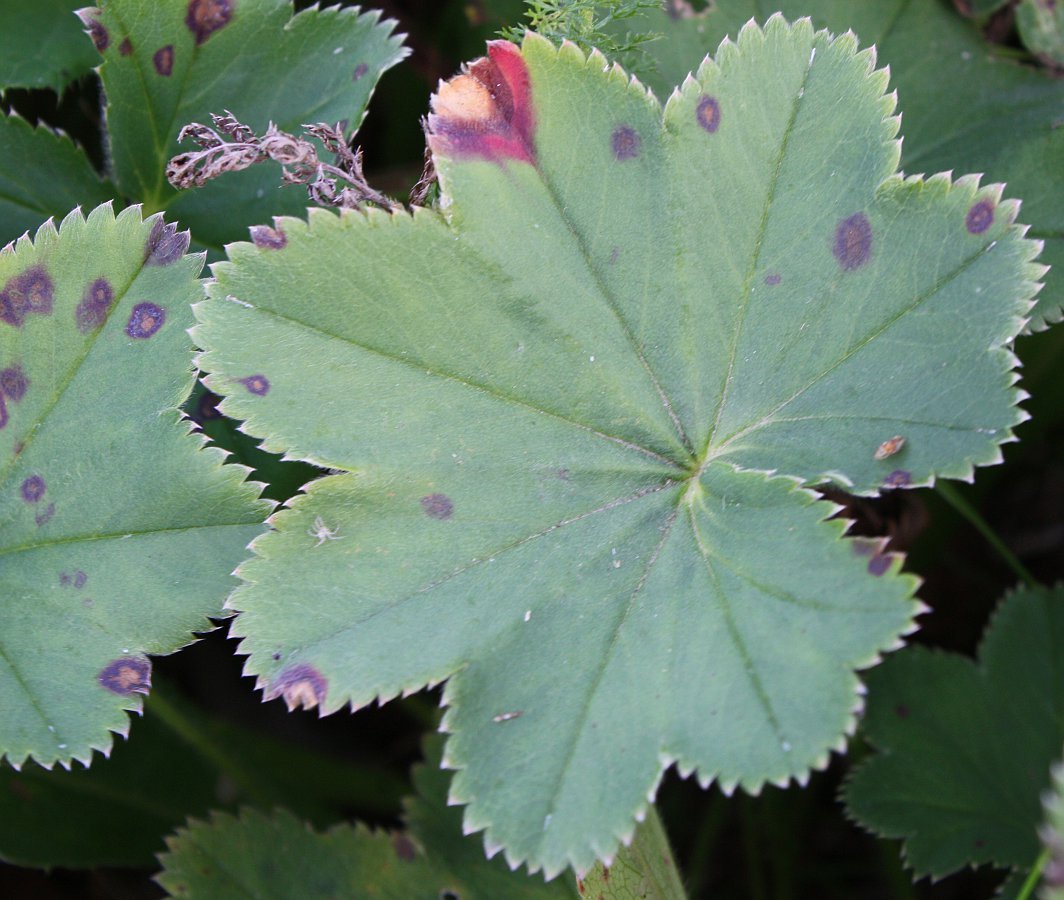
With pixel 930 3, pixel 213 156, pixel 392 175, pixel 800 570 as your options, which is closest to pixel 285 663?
pixel 800 570

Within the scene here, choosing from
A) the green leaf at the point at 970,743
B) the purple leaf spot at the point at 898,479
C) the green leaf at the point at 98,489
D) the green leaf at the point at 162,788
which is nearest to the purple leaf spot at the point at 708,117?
the purple leaf spot at the point at 898,479

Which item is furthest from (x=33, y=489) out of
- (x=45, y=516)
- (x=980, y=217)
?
(x=980, y=217)

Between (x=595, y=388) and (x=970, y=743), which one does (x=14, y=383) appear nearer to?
(x=595, y=388)

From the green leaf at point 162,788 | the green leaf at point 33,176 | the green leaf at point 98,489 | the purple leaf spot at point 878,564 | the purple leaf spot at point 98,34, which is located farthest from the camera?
the green leaf at point 162,788

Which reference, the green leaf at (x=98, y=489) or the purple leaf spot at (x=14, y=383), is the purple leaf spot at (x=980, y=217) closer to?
the green leaf at (x=98, y=489)

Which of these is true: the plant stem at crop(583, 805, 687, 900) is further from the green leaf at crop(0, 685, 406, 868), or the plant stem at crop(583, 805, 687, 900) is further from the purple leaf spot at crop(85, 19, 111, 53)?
the purple leaf spot at crop(85, 19, 111, 53)

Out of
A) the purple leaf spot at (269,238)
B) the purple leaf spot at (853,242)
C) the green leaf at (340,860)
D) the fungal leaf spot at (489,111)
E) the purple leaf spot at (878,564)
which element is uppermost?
the purple leaf spot at (853,242)

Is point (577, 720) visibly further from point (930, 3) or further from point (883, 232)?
point (930, 3)
